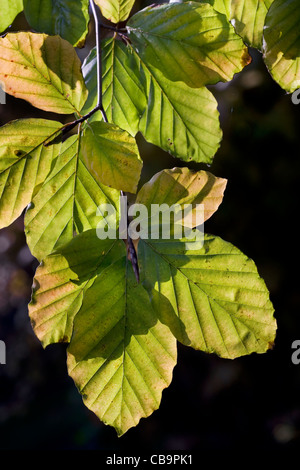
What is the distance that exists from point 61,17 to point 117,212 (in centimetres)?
24

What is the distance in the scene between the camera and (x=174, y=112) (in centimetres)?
54

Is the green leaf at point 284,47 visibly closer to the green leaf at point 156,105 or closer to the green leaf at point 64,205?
the green leaf at point 156,105

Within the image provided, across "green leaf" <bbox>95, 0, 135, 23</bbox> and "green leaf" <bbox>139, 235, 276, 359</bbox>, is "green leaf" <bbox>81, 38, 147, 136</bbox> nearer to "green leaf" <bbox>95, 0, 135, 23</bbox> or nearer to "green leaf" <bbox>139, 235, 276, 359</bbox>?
"green leaf" <bbox>95, 0, 135, 23</bbox>

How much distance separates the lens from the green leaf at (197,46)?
0.45 meters

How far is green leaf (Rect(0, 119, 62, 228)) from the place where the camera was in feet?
1.46

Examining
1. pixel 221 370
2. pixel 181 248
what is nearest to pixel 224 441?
pixel 221 370

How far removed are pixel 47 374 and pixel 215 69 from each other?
Result: 463cm

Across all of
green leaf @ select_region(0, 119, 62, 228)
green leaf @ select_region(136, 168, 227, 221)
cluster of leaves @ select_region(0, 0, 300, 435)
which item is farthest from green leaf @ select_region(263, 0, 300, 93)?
green leaf @ select_region(0, 119, 62, 228)

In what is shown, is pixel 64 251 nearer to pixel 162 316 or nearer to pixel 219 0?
pixel 162 316

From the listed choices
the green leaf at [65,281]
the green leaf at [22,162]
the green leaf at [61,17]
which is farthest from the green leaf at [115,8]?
the green leaf at [65,281]

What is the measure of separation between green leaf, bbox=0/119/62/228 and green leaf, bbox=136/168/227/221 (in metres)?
0.11

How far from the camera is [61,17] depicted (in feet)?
1.67

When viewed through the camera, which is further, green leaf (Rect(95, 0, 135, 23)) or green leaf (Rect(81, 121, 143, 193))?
green leaf (Rect(95, 0, 135, 23))

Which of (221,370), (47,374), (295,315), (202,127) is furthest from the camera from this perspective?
(47,374)
